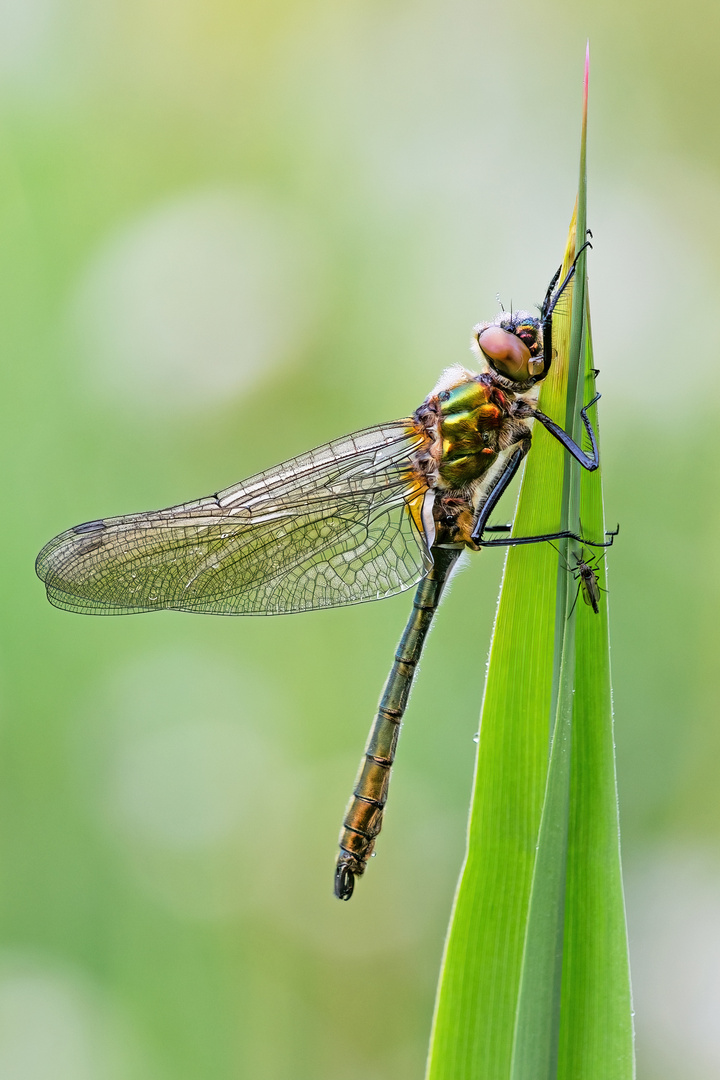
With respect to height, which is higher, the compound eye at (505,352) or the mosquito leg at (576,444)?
the compound eye at (505,352)

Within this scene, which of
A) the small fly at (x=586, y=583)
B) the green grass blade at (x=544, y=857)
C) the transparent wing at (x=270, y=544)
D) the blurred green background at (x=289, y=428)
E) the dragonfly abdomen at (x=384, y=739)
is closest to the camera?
the green grass blade at (x=544, y=857)

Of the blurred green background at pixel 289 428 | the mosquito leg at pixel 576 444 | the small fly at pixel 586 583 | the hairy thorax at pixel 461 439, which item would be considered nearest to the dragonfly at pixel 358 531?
the hairy thorax at pixel 461 439

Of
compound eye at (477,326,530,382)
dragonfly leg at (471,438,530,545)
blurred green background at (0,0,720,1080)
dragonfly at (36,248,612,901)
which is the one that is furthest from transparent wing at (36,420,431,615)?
blurred green background at (0,0,720,1080)

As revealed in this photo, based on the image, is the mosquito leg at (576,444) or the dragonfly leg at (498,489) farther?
the dragonfly leg at (498,489)

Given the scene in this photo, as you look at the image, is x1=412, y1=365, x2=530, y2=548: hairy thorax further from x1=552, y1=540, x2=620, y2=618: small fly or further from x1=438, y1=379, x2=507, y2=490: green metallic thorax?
x1=552, y1=540, x2=620, y2=618: small fly

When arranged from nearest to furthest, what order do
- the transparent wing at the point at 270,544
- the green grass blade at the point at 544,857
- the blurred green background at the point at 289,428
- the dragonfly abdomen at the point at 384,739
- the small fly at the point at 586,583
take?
1. the green grass blade at the point at 544,857
2. the small fly at the point at 586,583
3. the dragonfly abdomen at the point at 384,739
4. the transparent wing at the point at 270,544
5. the blurred green background at the point at 289,428

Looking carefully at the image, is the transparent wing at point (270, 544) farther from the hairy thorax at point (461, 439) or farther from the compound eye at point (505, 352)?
the compound eye at point (505, 352)

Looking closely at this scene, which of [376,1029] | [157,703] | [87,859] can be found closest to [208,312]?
[157,703]

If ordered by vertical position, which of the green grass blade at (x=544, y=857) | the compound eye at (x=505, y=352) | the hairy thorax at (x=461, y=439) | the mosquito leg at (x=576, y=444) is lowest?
the green grass blade at (x=544, y=857)
